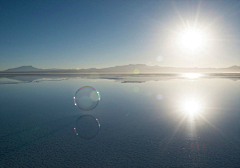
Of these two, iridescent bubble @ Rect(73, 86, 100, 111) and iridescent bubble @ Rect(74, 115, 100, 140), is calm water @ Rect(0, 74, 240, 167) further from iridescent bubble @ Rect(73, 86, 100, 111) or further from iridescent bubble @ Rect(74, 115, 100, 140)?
iridescent bubble @ Rect(73, 86, 100, 111)

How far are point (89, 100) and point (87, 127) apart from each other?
240cm

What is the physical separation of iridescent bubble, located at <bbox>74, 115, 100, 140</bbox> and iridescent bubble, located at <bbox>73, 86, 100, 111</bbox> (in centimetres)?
69

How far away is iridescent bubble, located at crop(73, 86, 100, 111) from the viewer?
755 cm

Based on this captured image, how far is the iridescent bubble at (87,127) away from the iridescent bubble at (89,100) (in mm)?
690

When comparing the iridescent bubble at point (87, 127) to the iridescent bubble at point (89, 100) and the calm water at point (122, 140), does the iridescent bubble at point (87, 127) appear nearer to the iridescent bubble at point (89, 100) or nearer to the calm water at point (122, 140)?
the calm water at point (122, 140)

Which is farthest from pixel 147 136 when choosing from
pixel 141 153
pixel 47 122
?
pixel 47 122

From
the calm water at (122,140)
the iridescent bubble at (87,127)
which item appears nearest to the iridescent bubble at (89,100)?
the calm water at (122,140)

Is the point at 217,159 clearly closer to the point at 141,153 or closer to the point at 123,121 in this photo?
the point at 141,153

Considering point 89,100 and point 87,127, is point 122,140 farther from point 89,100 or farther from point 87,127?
point 89,100

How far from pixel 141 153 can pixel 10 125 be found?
5309 millimetres

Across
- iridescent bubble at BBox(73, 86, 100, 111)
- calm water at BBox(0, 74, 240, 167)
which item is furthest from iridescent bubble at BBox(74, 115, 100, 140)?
iridescent bubble at BBox(73, 86, 100, 111)

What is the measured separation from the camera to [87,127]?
5883mm

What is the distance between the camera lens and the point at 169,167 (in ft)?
11.7

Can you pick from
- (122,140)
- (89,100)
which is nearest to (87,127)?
(122,140)
